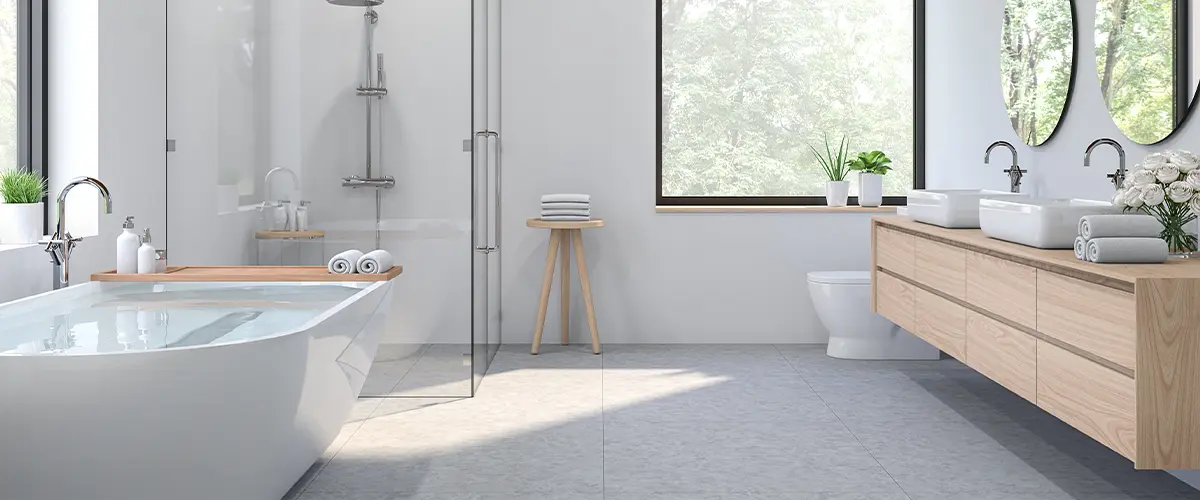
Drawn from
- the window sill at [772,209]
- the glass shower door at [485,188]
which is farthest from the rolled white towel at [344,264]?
the window sill at [772,209]

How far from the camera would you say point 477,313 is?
452 centimetres

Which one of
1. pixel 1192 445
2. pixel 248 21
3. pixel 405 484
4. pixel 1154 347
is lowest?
pixel 405 484

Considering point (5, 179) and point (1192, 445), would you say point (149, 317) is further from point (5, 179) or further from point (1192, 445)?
point (1192, 445)

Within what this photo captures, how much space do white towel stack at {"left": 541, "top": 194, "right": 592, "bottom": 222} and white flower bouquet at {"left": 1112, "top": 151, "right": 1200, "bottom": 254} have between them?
2.76 meters

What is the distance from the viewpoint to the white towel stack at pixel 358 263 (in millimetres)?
3895

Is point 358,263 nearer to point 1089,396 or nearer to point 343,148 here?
point 343,148

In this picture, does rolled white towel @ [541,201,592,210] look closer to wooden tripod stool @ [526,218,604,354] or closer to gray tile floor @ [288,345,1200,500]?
wooden tripod stool @ [526,218,604,354]

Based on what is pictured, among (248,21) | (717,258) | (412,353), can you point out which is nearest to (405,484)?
(412,353)

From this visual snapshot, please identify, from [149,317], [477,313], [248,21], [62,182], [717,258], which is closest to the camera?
[149,317]

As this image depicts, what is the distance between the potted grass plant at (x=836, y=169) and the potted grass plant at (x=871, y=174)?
73 millimetres

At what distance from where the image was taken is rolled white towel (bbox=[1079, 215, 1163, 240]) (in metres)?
2.77

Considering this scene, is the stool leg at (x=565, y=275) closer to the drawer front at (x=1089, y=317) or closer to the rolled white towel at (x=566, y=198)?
the rolled white towel at (x=566, y=198)

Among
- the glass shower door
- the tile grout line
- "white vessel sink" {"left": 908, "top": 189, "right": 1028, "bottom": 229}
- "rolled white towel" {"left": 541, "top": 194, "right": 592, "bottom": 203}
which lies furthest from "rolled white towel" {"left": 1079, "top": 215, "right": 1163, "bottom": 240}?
"rolled white towel" {"left": 541, "top": 194, "right": 592, "bottom": 203}

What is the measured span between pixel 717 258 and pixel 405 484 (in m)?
2.84
